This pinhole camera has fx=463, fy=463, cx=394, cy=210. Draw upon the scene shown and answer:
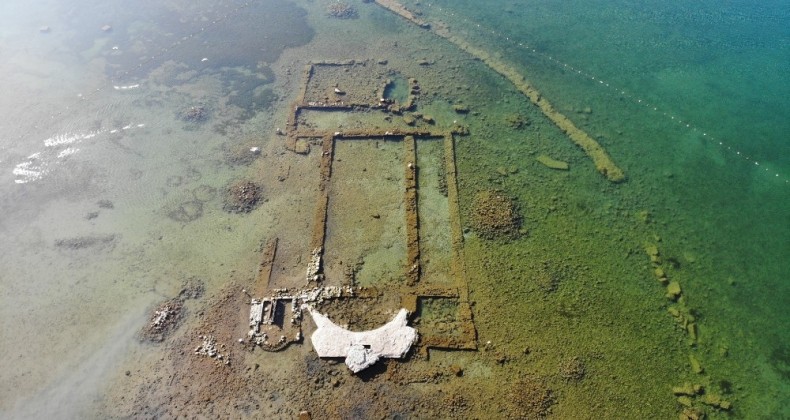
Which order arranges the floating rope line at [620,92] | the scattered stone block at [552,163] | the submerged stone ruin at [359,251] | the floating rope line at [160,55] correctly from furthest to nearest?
the floating rope line at [160,55] → the floating rope line at [620,92] → the scattered stone block at [552,163] → the submerged stone ruin at [359,251]

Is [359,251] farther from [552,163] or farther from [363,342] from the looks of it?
[552,163]

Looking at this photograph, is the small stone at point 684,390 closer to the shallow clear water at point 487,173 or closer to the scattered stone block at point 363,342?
the shallow clear water at point 487,173

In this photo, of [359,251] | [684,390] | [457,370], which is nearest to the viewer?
[684,390]

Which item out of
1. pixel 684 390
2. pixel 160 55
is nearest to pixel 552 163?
pixel 684 390

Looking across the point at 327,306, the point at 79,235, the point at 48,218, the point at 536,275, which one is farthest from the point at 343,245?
the point at 48,218

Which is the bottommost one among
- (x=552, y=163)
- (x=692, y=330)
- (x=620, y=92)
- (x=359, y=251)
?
(x=359, y=251)

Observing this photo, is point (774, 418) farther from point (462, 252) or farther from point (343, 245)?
point (343, 245)

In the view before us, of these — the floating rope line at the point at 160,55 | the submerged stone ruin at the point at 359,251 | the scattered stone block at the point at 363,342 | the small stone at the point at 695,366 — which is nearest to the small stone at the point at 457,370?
the submerged stone ruin at the point at 359,251
